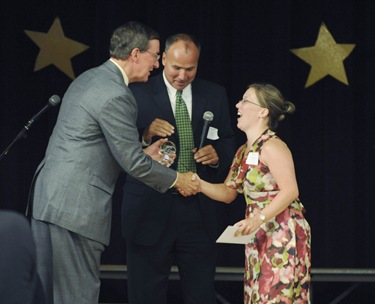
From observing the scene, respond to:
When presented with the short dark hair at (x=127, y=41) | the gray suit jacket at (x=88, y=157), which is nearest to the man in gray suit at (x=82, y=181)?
the gray suit jacket at (x=88, y=157)

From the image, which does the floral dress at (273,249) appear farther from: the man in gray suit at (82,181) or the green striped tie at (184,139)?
the man in gray suit at (82,181)

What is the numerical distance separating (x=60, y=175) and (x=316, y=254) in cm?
238

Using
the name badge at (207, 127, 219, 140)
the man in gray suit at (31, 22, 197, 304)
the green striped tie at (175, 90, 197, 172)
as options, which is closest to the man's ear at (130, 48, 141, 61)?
the man in gray suit at (31, 22, 197, 304)

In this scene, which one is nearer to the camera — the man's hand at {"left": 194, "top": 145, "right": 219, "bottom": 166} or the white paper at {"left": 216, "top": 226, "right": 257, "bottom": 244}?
the white paper at {"left": 216, "top": 226, "right": 257, "bottom": 244}

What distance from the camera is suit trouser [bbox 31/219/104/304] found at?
136 inches

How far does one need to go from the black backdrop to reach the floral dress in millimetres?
1643

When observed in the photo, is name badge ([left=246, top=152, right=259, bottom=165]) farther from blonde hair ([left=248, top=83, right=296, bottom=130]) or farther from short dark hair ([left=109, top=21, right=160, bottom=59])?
short dark hair ([left=109, top=21, right=160, bottom=59])

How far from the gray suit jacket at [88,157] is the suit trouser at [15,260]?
1.58 m

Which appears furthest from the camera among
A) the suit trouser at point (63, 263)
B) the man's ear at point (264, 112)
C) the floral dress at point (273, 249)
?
the man's ear at point (264, 112)

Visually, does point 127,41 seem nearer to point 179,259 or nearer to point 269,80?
point 179,259

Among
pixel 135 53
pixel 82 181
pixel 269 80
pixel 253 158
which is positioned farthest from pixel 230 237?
pixel 269 80

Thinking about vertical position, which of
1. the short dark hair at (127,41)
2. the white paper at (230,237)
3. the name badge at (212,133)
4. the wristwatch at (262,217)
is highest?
the short dark hair at (127,41)

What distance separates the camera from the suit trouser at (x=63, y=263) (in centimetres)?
345

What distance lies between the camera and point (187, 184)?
382 centimetres
